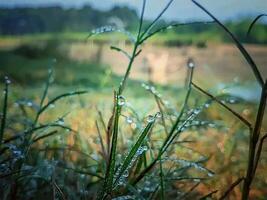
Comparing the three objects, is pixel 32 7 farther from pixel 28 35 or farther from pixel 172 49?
pixel 172 49

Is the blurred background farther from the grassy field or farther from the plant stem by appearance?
the plant stem

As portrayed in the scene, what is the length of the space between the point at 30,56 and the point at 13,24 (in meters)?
0.15

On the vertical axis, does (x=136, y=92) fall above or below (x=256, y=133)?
below

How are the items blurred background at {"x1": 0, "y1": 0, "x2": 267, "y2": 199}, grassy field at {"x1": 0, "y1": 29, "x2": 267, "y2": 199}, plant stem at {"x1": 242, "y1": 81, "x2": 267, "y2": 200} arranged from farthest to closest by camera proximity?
1. blurred background at {"x1": 0, "y1": 0, "x2": 267, "y2": 199}
2. grassy field at {"x1": 0, "y1": 29, "x2": 267, "y2": 199}
3. plant stem at {"x1": 242, "y1": 81, "x2": 267, "y2": 200}

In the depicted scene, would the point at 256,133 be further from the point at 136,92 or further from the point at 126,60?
the point at 126,60

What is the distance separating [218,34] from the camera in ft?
6.27

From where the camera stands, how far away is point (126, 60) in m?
1.97

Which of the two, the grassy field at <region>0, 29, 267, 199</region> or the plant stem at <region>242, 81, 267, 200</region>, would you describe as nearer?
the plant stem at <region>242, 81, 267, 200</region>

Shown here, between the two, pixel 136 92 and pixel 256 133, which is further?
pixel 136 92

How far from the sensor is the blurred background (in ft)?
5.46

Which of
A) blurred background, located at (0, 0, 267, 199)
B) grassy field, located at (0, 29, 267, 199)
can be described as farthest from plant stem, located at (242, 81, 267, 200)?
blurred background, located at (0, 0, 267, 199)

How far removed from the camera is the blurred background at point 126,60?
1664 millimetres

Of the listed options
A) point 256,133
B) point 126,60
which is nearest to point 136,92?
point 126,60

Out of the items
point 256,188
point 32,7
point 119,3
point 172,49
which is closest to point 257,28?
point 172,49
